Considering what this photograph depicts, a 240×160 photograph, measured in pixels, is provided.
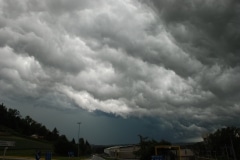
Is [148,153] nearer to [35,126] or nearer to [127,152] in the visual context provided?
[127,152]

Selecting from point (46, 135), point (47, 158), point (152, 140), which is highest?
point (46, 135)

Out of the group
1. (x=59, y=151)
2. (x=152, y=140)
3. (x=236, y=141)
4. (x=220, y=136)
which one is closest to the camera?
(x=152, y=140)

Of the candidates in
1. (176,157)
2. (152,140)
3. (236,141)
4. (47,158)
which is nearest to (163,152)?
(176,157)

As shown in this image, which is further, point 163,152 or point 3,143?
point 163,152

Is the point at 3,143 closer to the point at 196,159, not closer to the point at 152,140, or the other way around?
the point at 196,159

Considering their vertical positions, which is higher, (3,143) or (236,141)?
(236,141)

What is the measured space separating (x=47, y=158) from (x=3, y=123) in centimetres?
15116

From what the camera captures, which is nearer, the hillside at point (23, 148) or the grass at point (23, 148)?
the grass at point (23, 148)

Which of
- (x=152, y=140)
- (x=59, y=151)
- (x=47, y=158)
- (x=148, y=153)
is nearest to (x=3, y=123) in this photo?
(x=59, y=151)

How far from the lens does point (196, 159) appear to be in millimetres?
55000

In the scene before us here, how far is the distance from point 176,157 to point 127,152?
65890 millimetres

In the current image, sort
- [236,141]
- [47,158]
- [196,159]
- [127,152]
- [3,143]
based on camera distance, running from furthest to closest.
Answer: [127,152]
[236,141]
[196,159]
[47,158]
[3,143]

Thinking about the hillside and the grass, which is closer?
the grass

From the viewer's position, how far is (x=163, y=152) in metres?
57.1
